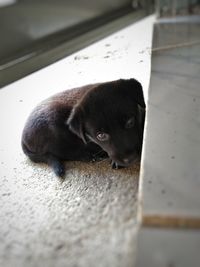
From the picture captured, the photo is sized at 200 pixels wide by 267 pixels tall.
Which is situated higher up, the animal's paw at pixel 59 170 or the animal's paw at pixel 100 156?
the animal's paw at pixel 100 156

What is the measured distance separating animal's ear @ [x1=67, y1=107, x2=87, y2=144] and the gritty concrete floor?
16 cm

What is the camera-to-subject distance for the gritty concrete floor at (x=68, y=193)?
102 cm

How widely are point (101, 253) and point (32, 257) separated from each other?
192 millimetres

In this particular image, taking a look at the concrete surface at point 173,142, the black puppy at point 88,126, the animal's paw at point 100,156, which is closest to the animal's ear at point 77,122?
the black puppy at point 88,126

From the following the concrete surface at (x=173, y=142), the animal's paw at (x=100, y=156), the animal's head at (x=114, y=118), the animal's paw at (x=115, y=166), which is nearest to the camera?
the concrete surface at (x=173, y=142)

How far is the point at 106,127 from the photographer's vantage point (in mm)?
1336

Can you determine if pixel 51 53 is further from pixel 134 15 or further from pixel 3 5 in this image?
pixel 134 15

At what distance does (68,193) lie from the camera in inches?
53.4

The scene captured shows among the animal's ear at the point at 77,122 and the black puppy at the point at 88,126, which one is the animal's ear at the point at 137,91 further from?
the animal's ear at the point at 77,122

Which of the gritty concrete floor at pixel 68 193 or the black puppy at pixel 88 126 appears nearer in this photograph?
the gritty concrete floor at pixel 68 193

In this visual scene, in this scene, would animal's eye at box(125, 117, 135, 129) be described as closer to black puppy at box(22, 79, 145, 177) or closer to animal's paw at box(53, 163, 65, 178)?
black puppy at box(22, 79, 145, 177)

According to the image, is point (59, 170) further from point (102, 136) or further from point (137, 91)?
point (137, 91)

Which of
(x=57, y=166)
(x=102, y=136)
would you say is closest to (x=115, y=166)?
(x=102, y=136)

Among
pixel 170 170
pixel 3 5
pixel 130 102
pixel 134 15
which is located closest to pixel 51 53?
pixel 3 5
